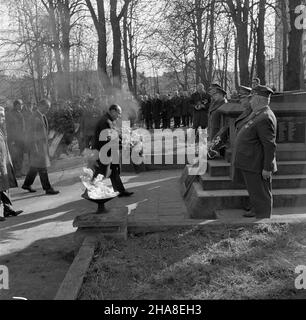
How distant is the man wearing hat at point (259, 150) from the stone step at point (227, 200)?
94 centimetres

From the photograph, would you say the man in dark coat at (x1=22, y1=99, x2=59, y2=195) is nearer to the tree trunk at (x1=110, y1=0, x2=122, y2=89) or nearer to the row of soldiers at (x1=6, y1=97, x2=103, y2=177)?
the row of soldiers at (x1=6, y1=97, x2=103, y2=177)

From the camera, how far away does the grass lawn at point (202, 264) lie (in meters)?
4.25

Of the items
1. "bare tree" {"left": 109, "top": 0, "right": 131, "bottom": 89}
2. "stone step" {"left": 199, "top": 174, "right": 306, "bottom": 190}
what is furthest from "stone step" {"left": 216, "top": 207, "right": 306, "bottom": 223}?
"bare tree" {"left": 109, "top": 0, "right": 131, "bottom": 89}

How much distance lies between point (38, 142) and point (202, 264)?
581cm

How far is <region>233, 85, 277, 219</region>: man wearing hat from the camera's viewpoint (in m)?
5.92

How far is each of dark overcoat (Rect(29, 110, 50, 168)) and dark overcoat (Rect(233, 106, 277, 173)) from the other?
4752mm

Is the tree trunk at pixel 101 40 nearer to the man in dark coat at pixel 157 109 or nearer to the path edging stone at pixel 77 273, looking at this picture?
the man in dark coat at pixel 157 109

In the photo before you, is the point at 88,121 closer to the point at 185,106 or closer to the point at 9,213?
the point at 9,213

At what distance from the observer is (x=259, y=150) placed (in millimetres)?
6098

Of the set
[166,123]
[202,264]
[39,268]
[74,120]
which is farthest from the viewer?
[166,123]

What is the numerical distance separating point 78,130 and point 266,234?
35.0 ft

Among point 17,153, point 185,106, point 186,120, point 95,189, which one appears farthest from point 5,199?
point 186,120

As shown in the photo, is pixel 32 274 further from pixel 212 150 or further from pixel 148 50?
pixel 148 50
